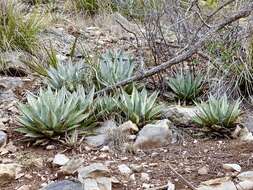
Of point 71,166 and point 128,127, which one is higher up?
point 128,127

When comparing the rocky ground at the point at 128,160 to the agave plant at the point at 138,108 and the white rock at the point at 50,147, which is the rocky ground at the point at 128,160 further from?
the agave plant at the point at 138,108

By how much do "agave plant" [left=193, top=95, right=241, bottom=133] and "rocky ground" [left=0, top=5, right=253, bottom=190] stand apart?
0.12 meters

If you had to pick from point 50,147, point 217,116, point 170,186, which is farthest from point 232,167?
point 50,147

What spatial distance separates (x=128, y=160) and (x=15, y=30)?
276 centimetres

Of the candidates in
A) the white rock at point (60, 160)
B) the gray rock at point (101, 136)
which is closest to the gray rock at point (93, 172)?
the white rock at point (60, 160)

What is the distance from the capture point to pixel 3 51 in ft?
18.3

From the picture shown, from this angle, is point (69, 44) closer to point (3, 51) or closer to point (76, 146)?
point (3, 51)

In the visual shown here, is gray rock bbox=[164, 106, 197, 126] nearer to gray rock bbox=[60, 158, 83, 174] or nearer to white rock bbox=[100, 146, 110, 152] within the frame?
white rock bbox=[100, 146, 110, 152]

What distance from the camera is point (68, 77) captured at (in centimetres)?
469

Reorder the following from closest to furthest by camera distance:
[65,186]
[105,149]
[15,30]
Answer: [65,186]
[105,149]
[15,30]

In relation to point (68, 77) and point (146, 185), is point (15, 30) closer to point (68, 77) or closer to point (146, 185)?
point (68, 77)

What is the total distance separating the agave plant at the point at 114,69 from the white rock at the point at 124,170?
1.33 metres

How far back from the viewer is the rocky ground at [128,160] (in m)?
3.11

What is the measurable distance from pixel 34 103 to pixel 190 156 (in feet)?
3.84
